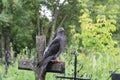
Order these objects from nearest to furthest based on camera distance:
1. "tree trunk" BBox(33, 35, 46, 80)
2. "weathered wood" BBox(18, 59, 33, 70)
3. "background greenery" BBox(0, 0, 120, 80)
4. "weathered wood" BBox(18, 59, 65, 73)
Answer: "weathered wood" BBox(18, 59, 65, 73), "tree trunk" BBox(33, 35, 46, 80), "weathered wood" BBox(18, 59, 33, 70), "background greenery" BBox(0, 0, 120, 80)

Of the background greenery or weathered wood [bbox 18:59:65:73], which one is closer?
weathered wood [bbox 18:59:65:73]

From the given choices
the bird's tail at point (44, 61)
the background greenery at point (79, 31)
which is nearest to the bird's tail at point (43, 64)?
the bird's tail at point (44, 61)

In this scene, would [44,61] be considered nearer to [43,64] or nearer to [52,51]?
Result: [43,64]

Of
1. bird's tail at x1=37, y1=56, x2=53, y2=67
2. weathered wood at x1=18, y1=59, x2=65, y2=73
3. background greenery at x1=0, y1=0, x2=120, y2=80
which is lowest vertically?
weathered wood at x1=18, y1=59, x2=65, y2=73

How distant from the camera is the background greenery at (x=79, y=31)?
4.89m

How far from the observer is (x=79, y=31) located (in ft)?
45.3

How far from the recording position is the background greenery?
16.0 ft

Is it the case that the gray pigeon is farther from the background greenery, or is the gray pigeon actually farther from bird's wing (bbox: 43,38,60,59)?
the background greenery

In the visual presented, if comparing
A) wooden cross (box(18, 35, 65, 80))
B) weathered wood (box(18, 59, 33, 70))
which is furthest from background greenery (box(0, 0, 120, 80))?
wooden cross (box(18, 35, 65, 80))

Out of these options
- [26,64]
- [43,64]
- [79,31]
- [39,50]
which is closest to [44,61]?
[43,64]

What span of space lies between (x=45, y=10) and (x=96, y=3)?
9.47 ft

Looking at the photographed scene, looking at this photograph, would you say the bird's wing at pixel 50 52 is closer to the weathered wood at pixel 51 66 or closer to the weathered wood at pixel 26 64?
the weathered wood at pixel 51 66

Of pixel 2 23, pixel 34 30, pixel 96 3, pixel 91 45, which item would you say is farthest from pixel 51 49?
pixel 34 30

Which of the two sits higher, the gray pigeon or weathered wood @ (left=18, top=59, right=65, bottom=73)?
the gray pigeon
